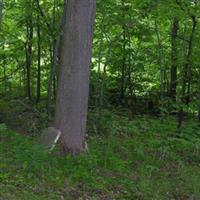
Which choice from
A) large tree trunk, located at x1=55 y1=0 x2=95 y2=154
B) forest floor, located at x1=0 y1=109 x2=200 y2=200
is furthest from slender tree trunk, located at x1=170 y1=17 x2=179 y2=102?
large tree trunk, located at x1=55 y1=0 x2=95 y2=154

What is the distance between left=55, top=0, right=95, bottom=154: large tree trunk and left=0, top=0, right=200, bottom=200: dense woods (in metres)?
0.02

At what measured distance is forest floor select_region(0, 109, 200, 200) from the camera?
629 cm

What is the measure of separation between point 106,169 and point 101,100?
341cm

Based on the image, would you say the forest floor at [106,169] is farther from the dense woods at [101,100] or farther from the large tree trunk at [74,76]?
the large tree trunk at [74,76]

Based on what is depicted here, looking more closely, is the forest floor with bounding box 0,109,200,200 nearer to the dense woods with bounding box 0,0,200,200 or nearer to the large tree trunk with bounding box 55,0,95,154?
the dense woods with bounding box 0,0,200,200

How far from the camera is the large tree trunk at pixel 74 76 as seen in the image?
25.0 feet

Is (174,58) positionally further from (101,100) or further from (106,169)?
(106,169)

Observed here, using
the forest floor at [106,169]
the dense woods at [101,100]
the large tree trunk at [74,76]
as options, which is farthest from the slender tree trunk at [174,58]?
the large tree trunk at [74,76]

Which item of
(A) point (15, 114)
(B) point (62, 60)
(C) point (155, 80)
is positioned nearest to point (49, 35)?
(A) point (15, 114)

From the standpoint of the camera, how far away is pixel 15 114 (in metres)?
10.2

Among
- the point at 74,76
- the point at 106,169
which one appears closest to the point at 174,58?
the point at 74,76

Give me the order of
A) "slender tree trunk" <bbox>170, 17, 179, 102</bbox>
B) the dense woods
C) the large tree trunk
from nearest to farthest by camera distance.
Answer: the dense woods < the large tree trunk < "slender tree trunk" <bbox>170, 17, 179, 102</bbox>

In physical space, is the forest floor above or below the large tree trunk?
below

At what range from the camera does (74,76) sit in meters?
7.62
